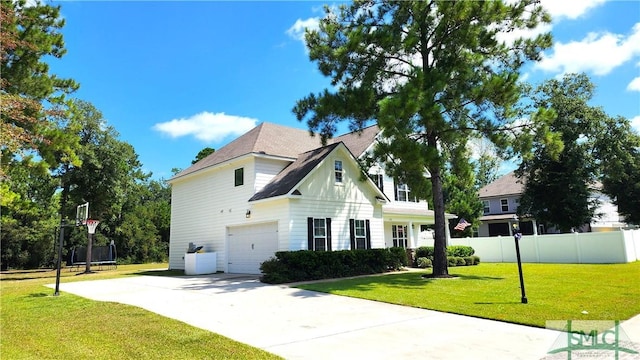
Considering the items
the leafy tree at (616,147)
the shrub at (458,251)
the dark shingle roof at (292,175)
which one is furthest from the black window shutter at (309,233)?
the leafy tree at (616,147)

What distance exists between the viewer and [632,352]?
5.18m

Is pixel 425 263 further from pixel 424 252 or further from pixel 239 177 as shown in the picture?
pixel 239 177

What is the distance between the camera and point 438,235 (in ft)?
50.1

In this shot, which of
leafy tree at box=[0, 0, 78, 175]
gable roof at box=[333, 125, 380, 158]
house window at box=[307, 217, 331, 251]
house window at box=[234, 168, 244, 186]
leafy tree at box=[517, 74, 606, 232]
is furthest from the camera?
leafy tree at box=[517, 74, 606, 232]

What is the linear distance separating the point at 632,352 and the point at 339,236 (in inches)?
522

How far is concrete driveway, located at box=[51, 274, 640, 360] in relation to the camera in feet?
17.7

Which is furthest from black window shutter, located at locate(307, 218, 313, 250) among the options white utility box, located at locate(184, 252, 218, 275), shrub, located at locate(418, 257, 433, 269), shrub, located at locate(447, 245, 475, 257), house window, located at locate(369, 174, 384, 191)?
shrub, located at locate(447, 245, 475, 257)

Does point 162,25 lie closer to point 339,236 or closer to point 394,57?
point 394,57

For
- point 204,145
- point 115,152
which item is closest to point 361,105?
point 115,152

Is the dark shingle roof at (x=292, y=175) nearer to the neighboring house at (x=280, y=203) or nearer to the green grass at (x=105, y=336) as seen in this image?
the neighboring house at (x=280, y=203)

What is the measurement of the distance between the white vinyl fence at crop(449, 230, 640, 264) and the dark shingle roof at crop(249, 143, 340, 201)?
1356 cm

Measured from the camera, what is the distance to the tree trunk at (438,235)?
1505 cm

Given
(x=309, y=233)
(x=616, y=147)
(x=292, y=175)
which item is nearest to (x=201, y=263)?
(x=309, y=233)

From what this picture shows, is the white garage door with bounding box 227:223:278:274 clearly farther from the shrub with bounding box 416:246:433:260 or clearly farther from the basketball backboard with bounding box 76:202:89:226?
the shrub with bounding box 416:246:433:260
